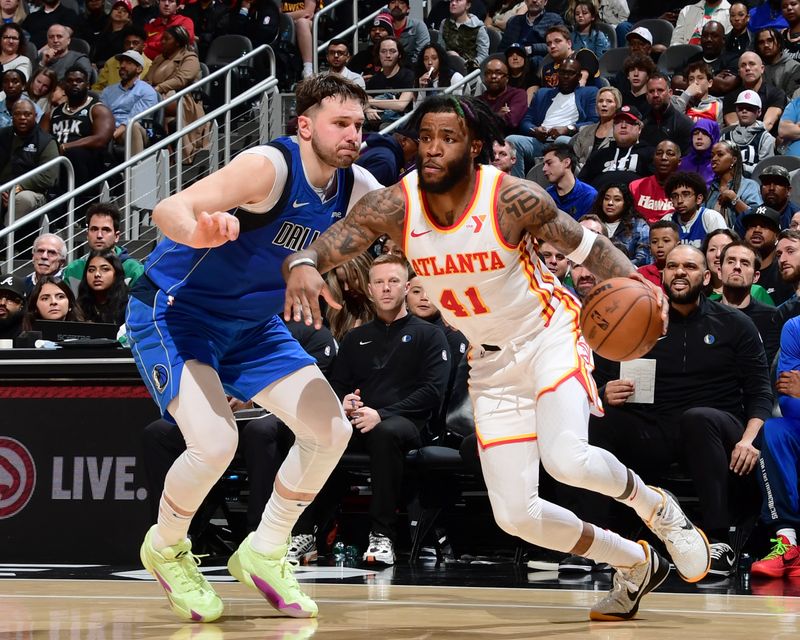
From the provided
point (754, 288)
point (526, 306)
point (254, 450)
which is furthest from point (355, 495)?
point (526, 306)

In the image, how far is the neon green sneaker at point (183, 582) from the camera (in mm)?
5246

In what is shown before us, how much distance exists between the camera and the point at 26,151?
41.7ft

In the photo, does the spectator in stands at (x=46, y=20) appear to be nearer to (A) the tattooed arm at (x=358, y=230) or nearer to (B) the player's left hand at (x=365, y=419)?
(B) the player's left hand at (x=365, y=419)

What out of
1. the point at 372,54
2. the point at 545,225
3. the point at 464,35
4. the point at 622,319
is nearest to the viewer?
the point at 622,319

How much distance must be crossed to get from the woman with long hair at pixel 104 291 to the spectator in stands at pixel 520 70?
5.80m

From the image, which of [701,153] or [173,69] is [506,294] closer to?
[701,153]

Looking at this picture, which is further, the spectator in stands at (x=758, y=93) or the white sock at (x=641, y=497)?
the spectator in stands at (x=758, y=93)

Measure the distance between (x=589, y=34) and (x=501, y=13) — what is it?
2180 millimetres

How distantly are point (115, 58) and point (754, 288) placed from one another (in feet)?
29.1

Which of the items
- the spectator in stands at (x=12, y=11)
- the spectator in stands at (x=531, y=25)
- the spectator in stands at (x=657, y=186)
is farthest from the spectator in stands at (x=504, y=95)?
the spectator in stands at (x=12, y=11)

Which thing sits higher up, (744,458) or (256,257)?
(256,257)

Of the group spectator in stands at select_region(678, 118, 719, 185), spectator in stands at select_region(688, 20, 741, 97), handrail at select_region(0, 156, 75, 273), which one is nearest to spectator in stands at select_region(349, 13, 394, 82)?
spectator in stands at select_region(688, 20, 741, 97)

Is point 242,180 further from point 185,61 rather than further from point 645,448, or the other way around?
point 185,61

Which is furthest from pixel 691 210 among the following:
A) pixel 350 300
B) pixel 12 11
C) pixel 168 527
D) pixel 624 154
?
pixel 12 11
